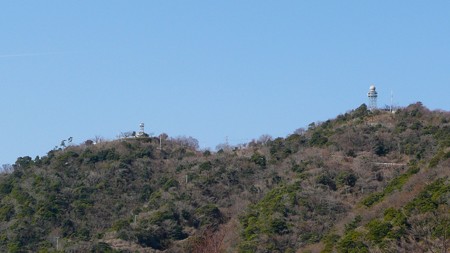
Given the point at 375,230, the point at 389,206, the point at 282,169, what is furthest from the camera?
the point at 282,169

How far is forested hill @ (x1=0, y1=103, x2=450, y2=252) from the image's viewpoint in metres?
51.1

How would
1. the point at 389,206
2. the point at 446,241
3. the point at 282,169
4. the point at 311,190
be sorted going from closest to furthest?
1. the point at 446,241
2. the point at 389,206
3. the point at 311,190
4. the point at 282,169

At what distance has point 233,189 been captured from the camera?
204 feet

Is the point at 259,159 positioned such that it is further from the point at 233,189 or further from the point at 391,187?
the point at 391,187

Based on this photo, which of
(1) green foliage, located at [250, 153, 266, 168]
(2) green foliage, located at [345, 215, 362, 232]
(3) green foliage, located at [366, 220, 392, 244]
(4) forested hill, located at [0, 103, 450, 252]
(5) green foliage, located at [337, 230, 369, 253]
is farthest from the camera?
(1) green foliage, located at [250, 153, 266, 168]

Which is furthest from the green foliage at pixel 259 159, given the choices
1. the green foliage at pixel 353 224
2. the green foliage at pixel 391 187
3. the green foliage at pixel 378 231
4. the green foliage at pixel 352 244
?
the green foliage at pixel 378 231

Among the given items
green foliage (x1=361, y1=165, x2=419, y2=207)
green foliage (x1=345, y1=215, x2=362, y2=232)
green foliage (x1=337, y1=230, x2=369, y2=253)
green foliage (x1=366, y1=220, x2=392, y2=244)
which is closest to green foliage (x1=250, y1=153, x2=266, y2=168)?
green foliage (x1=361, y1=165, x2=419, y2=207)

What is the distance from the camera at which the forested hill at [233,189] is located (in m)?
51.1

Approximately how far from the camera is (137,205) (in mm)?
61625

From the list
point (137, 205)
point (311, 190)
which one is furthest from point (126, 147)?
point (311, 190)

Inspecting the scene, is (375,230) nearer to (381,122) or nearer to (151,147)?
(381,122)

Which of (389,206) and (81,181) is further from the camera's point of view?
(81,181)

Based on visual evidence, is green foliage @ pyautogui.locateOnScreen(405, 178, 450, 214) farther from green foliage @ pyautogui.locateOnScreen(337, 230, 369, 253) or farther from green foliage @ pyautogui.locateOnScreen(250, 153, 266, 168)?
green foliage @ pyautogui.locateOnScreen(250, 153, 266, 168)

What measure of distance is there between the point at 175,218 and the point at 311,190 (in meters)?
7.28
